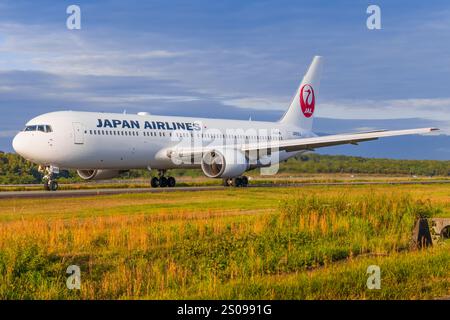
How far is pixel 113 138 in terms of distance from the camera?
39125 millimetres

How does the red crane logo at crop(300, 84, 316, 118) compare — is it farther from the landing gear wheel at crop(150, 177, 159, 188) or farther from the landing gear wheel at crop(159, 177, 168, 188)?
the landing gear wheel at crop(150, 177, 159, 188)

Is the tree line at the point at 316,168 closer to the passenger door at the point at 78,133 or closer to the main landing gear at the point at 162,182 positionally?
the main landing gear at the point at 162,182

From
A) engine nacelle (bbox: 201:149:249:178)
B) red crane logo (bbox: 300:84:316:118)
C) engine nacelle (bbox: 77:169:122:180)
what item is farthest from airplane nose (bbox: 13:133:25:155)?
red crane logo (bbox: 300:84:316:118)

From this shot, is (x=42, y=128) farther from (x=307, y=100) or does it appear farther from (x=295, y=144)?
(x=307, y=100)

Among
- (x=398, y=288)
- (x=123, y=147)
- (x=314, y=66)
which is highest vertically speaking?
(x=314, y=66)

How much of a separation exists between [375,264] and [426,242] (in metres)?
3.15

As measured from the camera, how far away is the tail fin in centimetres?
5469

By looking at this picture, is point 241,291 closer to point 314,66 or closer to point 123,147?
point 123,147

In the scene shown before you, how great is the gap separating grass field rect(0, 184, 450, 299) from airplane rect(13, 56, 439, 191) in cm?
1364

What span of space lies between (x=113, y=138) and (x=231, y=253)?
26.0 metres

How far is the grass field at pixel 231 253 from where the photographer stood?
1111cm

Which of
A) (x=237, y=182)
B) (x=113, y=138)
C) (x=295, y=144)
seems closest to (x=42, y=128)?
(x=113, y=138)
